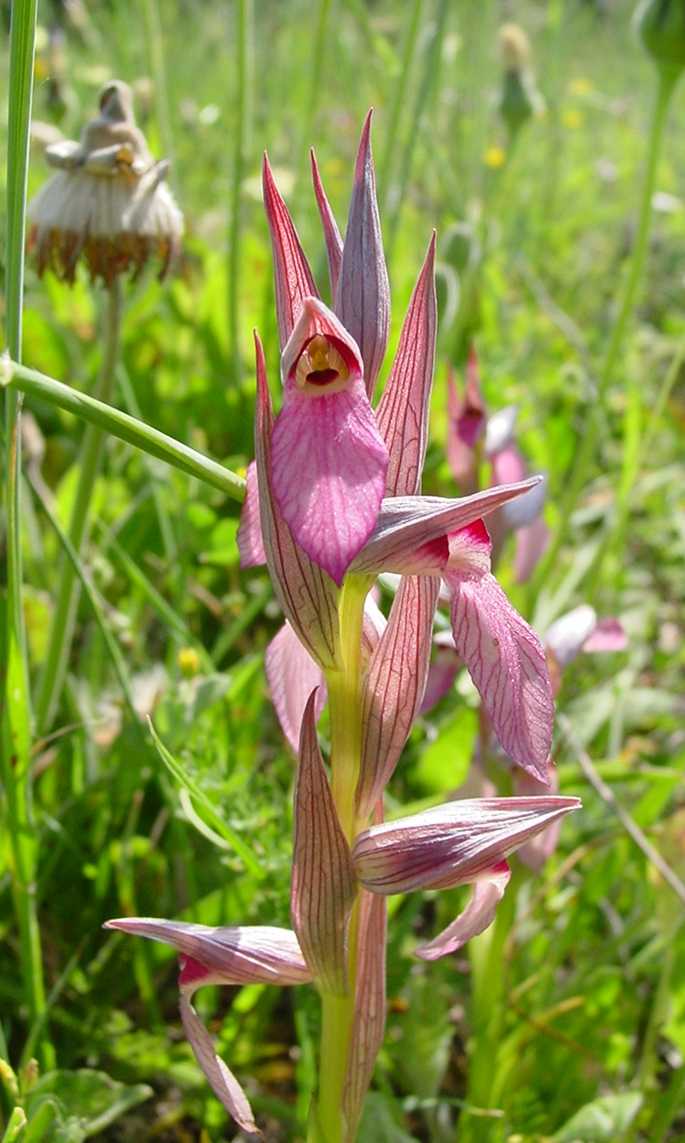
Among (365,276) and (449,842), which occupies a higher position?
(365,276)

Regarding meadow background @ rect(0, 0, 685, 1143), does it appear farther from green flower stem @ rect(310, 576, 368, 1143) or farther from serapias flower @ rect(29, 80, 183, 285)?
serapias flower @ rect(29, 80, 183, 285)

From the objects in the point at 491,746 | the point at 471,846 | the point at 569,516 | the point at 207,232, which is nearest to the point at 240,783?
the point at 491,746

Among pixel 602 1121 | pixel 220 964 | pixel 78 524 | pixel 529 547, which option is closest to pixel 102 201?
pixel 78 524

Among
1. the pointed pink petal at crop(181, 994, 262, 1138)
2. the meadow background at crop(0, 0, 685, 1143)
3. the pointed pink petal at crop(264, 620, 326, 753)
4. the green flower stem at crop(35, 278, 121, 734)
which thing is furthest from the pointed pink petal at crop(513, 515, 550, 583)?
the pointed pink petal at crop(181, 994, 262, 1138)

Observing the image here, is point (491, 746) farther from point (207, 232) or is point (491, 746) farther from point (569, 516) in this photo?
point (207, 232)

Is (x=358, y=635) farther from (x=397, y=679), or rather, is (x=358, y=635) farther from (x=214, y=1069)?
(x=214, y=1069)

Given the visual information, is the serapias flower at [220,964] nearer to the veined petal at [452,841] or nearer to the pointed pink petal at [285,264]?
the veined petal at [452,841]

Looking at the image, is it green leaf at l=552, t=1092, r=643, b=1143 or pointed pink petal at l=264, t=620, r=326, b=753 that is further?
green leaf at l=552, t=1092, r=643, b=1143
